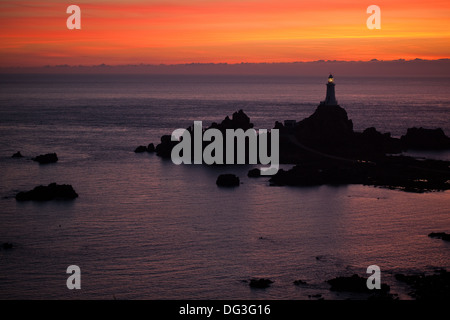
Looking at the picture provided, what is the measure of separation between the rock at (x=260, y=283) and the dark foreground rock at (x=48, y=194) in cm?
2250

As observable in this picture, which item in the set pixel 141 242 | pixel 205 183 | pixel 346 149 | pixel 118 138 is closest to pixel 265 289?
pixel 141 242

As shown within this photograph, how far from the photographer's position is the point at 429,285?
95.6 feet

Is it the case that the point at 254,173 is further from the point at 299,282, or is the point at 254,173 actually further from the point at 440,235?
the point at 299,282

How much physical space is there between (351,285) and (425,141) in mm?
46579

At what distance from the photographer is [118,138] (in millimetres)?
86625

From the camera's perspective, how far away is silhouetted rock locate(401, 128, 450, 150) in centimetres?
7131

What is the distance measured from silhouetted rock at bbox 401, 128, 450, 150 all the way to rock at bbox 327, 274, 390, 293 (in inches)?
1728

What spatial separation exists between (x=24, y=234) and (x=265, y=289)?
1705 centimetres

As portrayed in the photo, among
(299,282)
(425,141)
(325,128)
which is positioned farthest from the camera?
(425,141)

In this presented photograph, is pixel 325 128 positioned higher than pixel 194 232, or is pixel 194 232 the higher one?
pixel 325 128

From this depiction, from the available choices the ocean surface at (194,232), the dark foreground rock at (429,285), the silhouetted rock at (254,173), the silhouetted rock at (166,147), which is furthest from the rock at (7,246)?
the silhouetted rock at (166,147)

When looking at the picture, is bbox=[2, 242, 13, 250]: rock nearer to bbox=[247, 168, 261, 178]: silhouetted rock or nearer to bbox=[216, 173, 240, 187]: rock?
bbox=[216, 173, 240, 187]: rock

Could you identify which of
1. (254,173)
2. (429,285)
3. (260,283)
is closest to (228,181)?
(254,173)

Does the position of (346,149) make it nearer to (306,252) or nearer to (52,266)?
(306,252)
